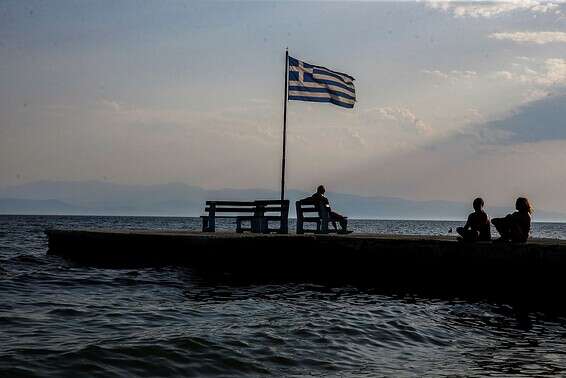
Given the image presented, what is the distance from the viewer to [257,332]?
31.6ft

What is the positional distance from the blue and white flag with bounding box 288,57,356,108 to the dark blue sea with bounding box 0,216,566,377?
7.84 metres

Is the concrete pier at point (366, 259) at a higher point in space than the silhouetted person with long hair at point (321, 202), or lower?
lower

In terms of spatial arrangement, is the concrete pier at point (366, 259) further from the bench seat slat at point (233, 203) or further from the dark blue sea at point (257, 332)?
the bench seat slat at point (233, 203)

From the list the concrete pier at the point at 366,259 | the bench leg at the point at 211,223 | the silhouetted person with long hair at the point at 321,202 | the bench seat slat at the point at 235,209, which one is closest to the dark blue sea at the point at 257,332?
the concrete pier at the point at 366,259

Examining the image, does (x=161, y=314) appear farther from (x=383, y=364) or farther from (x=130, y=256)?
(x=130, y=256)

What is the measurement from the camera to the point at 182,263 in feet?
58.1

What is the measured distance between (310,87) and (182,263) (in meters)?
7.58

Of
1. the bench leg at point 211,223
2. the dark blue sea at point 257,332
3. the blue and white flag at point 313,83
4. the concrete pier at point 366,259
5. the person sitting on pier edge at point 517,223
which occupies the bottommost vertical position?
the dark blue sea at point 257,332

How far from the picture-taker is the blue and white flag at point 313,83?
2091 cm

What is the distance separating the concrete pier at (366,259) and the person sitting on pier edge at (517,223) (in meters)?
0.39

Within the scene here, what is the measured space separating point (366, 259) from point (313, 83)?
759 cm

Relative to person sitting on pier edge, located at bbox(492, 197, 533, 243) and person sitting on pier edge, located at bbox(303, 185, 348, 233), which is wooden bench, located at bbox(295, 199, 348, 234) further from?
person sitting on pier edge, located at bbox(492, 197, 533, 243)

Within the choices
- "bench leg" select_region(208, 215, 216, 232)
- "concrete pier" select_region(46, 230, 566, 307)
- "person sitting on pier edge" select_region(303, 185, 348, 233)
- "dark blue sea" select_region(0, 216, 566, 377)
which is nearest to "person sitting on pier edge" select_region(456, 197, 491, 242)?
"concrete pier" select_region(46, 230, 566, 307)

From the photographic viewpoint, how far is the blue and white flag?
2091 centimetres
